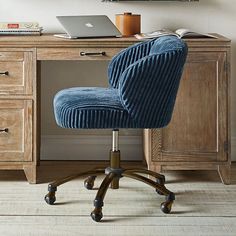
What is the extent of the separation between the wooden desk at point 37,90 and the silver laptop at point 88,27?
8 cm

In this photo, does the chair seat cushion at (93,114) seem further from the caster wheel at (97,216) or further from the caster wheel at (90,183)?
the caster wheel at (90,183)

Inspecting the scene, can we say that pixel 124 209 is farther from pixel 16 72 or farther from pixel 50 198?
pixel 16 72

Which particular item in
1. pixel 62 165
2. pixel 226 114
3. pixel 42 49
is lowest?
pixel 62 165

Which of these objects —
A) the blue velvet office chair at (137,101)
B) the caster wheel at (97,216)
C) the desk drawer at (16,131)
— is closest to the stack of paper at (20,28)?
the desk drawer at (16,131)

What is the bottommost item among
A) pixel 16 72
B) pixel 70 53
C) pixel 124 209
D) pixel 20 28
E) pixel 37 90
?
pixel 124 209

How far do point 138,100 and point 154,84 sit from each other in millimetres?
106

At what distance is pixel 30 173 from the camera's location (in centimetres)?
323

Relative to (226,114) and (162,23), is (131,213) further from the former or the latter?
(162,23)

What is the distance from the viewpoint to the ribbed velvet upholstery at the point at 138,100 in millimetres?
2605

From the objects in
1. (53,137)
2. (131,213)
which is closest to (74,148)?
(53,137)

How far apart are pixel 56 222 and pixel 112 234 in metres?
0.29

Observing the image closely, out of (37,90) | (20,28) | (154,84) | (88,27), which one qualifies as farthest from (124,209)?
(20,28)

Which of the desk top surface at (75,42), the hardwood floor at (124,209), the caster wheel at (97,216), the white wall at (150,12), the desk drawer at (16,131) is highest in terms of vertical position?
the white wall at (150,12)

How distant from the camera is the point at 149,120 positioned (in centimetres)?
272
